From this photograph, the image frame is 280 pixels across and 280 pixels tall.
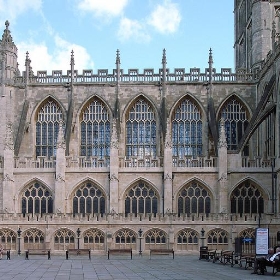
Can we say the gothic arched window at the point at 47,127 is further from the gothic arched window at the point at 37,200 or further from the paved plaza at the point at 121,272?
the paved plaza at the point at 121,272

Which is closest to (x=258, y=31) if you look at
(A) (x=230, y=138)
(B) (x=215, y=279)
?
(A) (x=230, y=138)

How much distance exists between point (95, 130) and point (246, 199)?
15.6m

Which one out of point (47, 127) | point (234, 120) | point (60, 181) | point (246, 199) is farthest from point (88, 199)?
point (234, 120)

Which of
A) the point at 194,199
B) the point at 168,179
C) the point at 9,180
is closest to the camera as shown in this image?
the point at 168,179

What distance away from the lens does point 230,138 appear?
60.4 meters

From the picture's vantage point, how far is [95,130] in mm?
60781

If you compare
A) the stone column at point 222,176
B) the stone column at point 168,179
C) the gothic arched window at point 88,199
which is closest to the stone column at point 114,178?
the gothic arched window at point 88,199

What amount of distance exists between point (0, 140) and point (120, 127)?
10.6 meters

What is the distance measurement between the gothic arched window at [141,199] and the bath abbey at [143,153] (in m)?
0.08

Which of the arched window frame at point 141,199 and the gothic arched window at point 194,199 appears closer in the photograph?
the gothic arched window at point 194,199

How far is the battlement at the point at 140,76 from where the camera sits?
6081 centimetres

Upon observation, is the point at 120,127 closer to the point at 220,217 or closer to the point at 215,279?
the point at 220,217

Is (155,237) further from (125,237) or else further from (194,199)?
(194,199)

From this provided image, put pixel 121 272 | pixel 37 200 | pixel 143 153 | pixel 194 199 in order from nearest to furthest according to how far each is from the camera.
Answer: pixel 121 272
pixel 194 199
pixel 37 200
pixel 143 153
